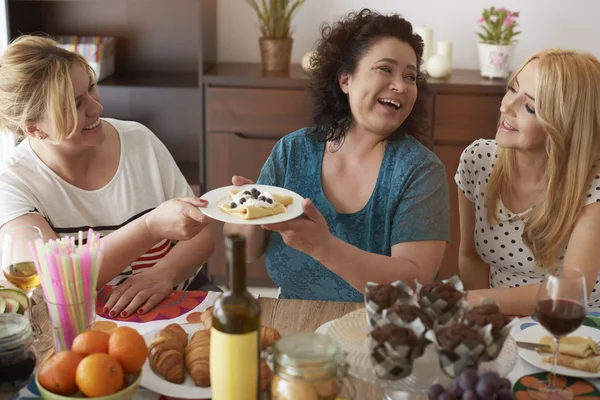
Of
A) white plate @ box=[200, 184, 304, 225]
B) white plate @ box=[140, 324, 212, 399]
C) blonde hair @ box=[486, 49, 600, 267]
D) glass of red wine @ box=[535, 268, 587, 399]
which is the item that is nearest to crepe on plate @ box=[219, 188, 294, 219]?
white plate @ box=[200, 184, 304, 225]

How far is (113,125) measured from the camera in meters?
2.08

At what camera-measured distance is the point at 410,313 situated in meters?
1.14

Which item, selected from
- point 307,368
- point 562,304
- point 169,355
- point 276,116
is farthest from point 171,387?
point 276,116

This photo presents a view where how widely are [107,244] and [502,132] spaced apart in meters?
1.08

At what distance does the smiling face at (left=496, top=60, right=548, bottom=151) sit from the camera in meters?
1.87

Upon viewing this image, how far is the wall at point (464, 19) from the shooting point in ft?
11.5

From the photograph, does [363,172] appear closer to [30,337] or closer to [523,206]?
[523,206]

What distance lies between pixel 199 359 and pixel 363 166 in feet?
2.89

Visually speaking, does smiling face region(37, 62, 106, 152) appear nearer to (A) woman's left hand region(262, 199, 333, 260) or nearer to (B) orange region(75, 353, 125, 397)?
(A) woman's left hand region(262, 199, 333, 260)

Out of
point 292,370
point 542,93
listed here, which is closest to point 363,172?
point 542,93

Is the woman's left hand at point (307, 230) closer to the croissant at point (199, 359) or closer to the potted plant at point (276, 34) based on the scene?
the croissant at point (199, 359)

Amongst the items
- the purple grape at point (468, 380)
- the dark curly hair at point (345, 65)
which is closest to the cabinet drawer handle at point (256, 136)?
the dark curly hair at point (345, 65)

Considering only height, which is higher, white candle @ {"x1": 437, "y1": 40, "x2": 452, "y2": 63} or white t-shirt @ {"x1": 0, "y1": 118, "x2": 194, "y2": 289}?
white candle @ {"x1": 437, "y1": 40, "x2": 452, "y2": 63}

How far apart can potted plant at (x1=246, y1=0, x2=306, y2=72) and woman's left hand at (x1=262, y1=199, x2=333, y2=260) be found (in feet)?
6.29
